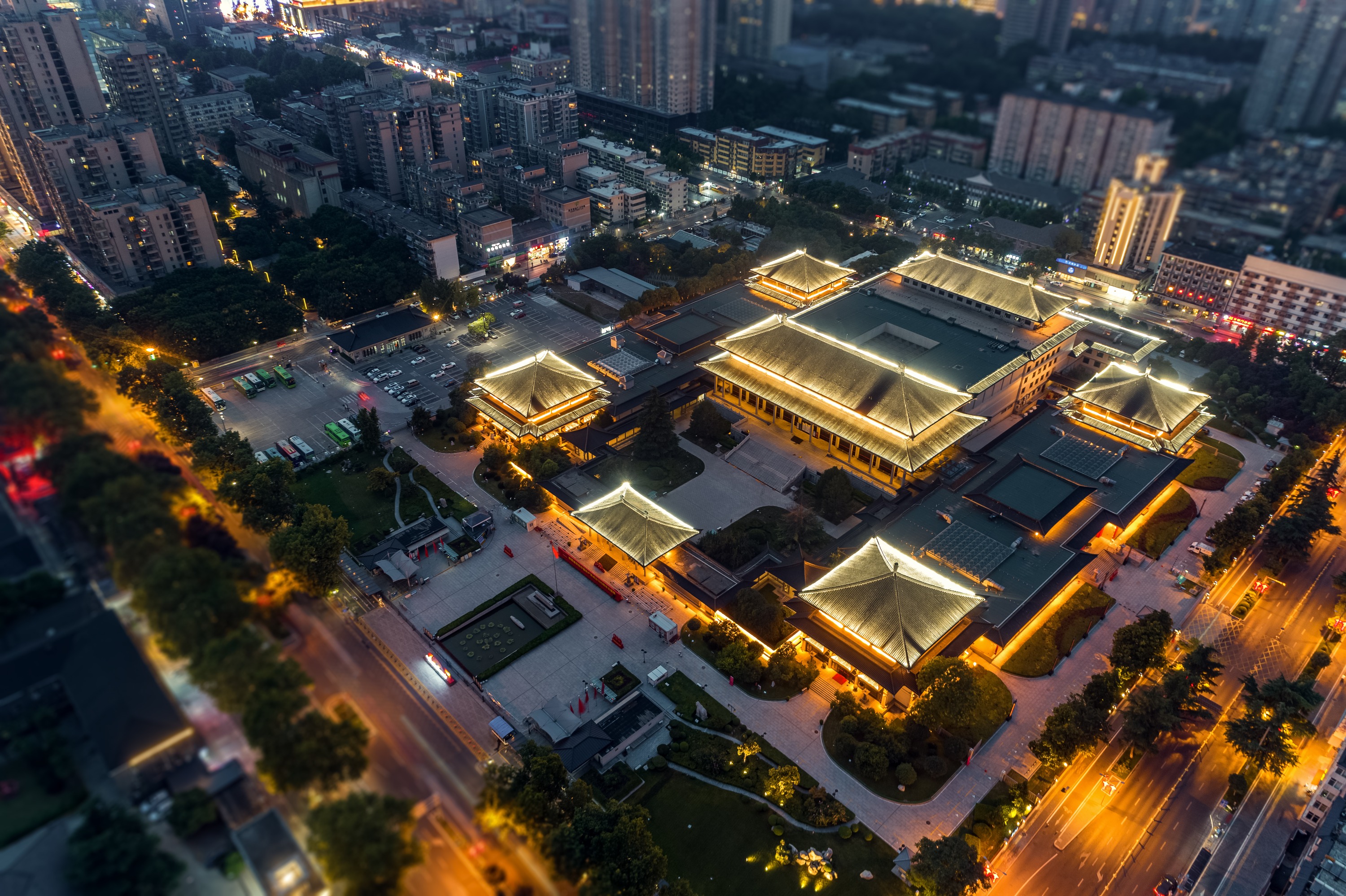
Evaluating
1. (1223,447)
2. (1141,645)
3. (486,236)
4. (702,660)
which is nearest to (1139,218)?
(1223,447)

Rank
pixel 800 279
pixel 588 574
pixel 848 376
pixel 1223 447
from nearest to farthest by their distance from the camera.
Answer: pixel 588 574
pixel 848 376
pixel 1223 447
pixel 800 279

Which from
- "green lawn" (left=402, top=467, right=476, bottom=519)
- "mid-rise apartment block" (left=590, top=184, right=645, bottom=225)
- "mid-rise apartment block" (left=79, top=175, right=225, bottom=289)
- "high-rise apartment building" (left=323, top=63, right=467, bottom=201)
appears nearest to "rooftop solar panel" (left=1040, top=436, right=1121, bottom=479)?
"green lawn" (left=402, top=467, right=476, bottom=519)

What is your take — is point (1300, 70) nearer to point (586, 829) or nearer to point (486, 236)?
point (486, 236)

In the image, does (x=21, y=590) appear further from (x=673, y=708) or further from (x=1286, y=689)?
(x=1286, y=689)

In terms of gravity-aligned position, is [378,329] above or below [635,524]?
above

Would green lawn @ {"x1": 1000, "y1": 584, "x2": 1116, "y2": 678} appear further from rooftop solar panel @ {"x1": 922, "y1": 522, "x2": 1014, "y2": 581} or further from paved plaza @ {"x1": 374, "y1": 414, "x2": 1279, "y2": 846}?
rooftop solar panel @ {"x1": 922, "y1": 522, "x2": 1014, "y2": 581}

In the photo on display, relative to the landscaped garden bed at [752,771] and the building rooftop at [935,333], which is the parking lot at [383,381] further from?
the landscaped garden bed at [752,771]

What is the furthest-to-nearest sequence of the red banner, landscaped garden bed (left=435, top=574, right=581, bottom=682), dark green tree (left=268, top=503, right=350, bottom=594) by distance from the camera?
the red banner → landscaped garden bed (left=435, top=574, right=581, bottom=682) → dark green tree (left=268, top=503, right=350, bottom=594)

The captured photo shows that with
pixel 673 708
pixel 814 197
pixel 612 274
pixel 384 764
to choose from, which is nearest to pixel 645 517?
pixel 673 708

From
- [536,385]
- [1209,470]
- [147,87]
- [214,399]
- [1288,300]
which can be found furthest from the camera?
[147,87]
